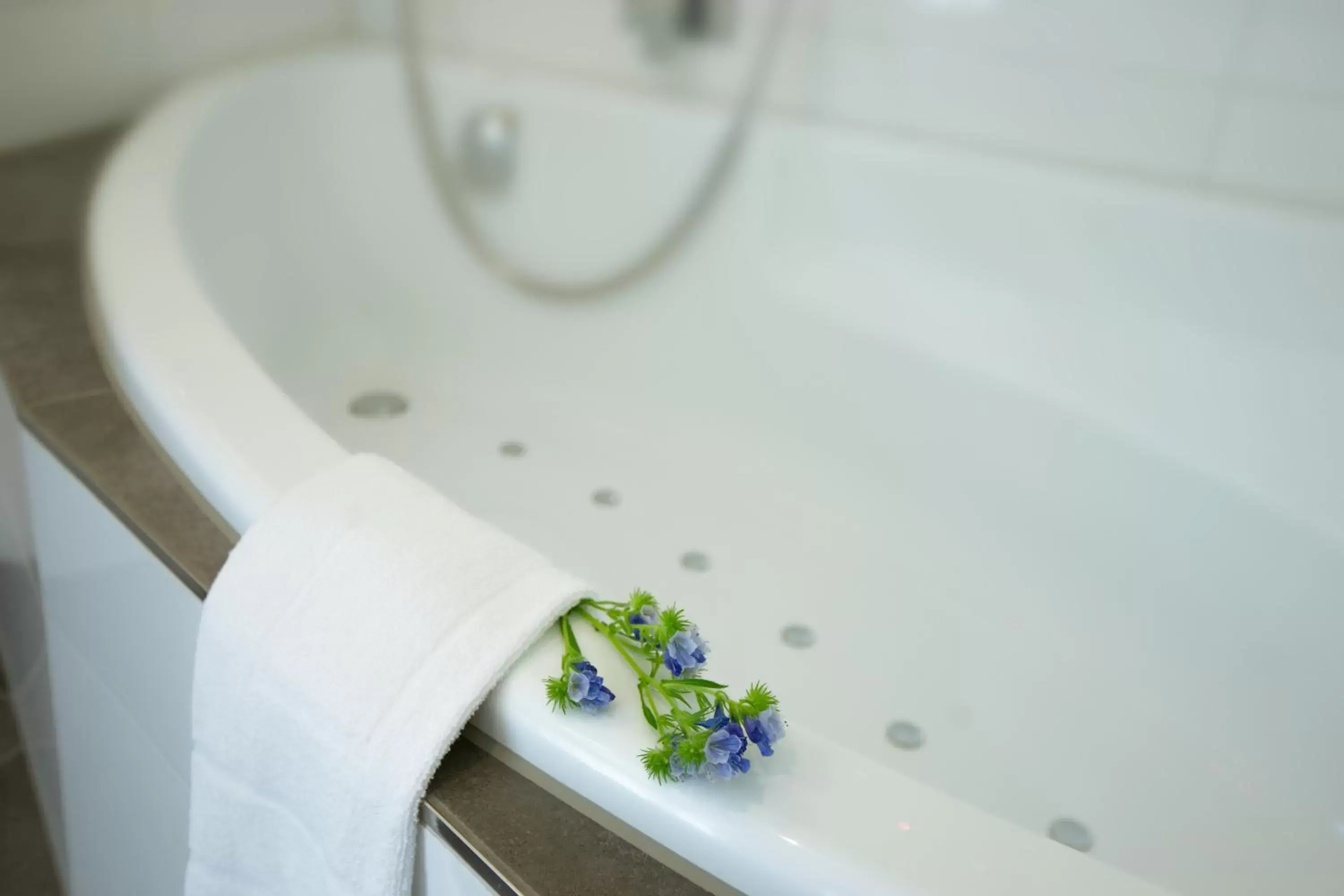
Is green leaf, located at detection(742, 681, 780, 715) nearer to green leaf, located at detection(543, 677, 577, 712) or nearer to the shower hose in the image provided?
green leaf, located at detection(543, 677, 577, 712)

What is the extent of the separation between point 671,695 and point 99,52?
1.18 meters

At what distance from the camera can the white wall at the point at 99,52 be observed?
1.22 meters

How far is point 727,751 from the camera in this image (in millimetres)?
429

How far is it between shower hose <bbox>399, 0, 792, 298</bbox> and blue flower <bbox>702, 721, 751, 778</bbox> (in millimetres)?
955

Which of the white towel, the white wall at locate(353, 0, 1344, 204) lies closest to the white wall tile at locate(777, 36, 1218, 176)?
the white wall at locate(353, 0, 1344, 204)

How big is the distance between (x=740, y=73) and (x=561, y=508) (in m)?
0.54

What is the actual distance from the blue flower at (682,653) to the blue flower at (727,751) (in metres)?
0.04

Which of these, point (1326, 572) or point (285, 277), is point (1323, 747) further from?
point (285, 277)

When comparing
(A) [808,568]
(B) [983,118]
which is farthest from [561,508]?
(B) [983,118]

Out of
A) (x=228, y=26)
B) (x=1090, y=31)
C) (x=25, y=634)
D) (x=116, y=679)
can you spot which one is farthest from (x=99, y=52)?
(x=1090, y=31)

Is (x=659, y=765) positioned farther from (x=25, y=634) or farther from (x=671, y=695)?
(x=25, y=634)

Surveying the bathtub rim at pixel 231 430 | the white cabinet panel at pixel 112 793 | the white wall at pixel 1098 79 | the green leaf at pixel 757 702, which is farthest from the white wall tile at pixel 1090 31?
the white cabinet panel at pixel 112 793

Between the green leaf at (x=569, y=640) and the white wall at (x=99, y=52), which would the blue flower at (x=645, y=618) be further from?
the white wall at (x=99, y=52)

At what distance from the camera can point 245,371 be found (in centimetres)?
71
